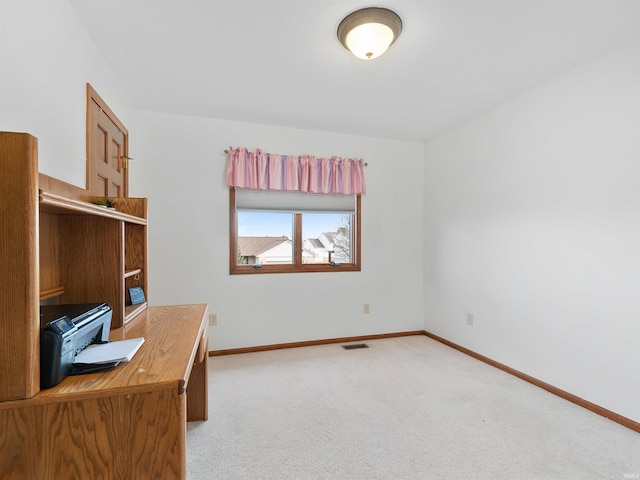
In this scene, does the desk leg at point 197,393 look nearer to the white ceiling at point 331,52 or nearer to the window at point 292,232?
the window at point 292,232

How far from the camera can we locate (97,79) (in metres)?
2.05

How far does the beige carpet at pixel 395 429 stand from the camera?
161cm

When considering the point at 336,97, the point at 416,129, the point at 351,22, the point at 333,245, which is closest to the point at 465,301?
the point at 333,245

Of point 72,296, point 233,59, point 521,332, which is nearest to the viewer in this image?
point 72,296

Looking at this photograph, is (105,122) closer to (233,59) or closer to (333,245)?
(233,59)

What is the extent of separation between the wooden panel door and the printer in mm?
1071

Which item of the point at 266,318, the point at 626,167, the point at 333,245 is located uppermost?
the point at 626,167

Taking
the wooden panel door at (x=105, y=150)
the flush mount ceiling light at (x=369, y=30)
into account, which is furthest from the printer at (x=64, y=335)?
A: the flush mount ceiling light at (x=369, y=30)

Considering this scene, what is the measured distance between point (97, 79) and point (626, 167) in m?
3.59

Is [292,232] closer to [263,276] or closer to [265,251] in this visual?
[265,251]

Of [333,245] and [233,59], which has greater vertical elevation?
[233,59]

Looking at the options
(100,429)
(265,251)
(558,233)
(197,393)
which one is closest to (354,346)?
(265,251)

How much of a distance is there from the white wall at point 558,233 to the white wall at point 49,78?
3.33m

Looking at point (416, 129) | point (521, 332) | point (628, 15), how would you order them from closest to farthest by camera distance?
1. point (628, 15)
2. point (521, 332)
3. point (416, 129)
